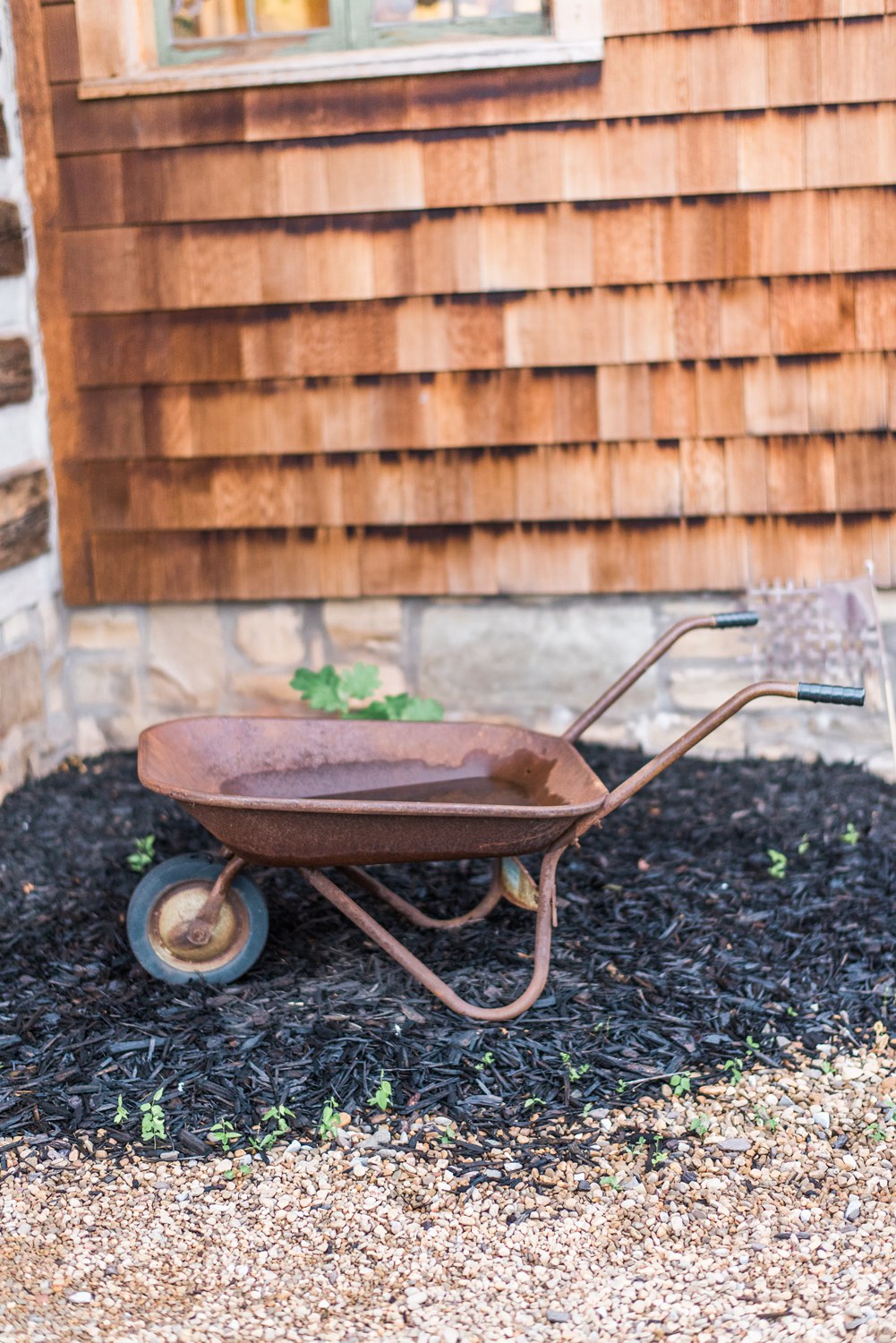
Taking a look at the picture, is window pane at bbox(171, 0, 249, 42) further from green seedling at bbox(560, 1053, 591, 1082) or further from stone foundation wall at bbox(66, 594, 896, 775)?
green seedling at bbox(560, 1053, 591, 1082)

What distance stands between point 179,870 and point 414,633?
5.05ft

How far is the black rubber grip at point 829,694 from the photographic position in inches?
96.7

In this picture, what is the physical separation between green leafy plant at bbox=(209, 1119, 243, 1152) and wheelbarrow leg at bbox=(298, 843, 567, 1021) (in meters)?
0.47

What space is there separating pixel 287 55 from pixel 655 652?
7.23 ft

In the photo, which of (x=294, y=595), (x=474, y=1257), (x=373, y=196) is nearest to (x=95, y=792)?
(x=294, y=595)

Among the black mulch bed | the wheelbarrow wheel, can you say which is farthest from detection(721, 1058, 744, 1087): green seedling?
the wheelbarrow wheel

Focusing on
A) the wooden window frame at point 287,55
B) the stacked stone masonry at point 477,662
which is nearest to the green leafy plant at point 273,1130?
the stacked stone masonry at point 477,662

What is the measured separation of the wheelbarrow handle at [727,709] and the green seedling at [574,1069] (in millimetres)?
499

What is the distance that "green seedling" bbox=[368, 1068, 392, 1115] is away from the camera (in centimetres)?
248

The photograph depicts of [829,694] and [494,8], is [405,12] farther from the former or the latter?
[829,694]

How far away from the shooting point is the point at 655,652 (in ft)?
9.93

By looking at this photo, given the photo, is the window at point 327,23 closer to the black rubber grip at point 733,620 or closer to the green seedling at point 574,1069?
the black rubber grip at point 733,620

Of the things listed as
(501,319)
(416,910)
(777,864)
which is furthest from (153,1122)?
(501,319)

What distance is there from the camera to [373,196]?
3.86 meters
